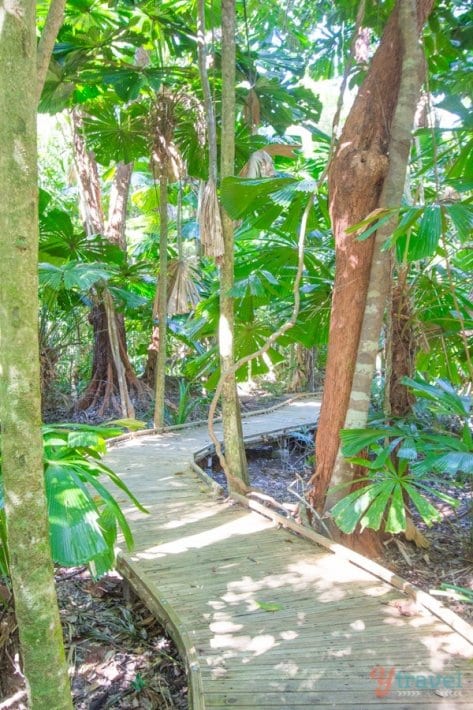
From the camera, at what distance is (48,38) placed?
2.40 m

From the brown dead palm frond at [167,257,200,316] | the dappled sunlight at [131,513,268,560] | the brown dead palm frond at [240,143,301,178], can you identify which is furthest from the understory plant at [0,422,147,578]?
the brown dead palm frond at [167,257,200,316]

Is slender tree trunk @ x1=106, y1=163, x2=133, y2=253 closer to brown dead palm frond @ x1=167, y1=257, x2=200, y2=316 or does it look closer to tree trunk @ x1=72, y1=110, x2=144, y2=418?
tree trunk @ x1=72, y1=110, x2=144, y2=418

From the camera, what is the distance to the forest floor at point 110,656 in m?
2.52

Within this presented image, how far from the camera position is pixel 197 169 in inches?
275

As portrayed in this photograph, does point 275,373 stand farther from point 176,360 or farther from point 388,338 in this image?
point 388,338

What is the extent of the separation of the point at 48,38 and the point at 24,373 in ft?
5.45

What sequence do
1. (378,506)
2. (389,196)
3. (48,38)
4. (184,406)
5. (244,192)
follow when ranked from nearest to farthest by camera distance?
(48,38) < (378,506) < (389,196) < (244,192) < (184,406)

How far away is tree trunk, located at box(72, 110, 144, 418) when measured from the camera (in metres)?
8.82

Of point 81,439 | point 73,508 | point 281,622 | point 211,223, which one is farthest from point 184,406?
point 73,508

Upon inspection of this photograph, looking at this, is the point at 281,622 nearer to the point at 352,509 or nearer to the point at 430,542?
the point at 352,509

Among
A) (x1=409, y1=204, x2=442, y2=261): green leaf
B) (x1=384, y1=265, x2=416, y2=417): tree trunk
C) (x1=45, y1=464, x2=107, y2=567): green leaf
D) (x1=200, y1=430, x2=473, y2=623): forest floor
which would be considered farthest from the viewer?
(x1=384, y1=265, x2=416, y2=417): tree trunk

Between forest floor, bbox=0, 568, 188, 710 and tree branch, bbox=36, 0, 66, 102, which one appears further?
forest floor, bbox=0, 568, 188, 710

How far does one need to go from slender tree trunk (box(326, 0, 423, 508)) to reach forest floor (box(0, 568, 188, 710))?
1.65 m

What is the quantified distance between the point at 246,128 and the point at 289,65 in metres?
0.78
